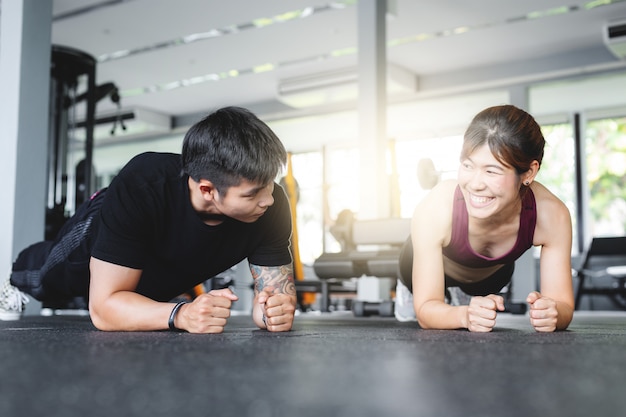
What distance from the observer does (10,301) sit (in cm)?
250

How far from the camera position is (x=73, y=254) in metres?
1.95

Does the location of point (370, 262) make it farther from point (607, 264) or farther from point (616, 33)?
point (607, 264)

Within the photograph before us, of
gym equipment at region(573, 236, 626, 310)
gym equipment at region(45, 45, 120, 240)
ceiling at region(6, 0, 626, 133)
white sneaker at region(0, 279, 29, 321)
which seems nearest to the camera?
white sneaker at region(0, 279, 29, 321)

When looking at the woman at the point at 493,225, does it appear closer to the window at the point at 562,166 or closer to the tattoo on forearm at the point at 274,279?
the tattoo on forearm at the point at 274,279

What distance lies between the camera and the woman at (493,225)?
5.24ft

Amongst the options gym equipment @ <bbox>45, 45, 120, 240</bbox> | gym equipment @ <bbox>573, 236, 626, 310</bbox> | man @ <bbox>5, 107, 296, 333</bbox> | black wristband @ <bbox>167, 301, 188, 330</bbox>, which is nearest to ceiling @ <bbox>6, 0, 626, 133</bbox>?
gym equipment @ <bbox>45, 45, 120, 240</bbox>

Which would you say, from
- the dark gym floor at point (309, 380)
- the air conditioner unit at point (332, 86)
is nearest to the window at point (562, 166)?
the air conditioner unit at point (332, 86)

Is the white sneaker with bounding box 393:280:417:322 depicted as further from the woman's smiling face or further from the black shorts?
the woman's smiling face

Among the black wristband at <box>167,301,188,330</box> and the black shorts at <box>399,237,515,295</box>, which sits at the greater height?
the black shorts at <box>399,237,515,295</box>

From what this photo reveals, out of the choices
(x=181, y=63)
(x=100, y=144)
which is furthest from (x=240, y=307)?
(x=100, y=144)

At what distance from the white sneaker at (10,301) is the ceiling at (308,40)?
148 inches

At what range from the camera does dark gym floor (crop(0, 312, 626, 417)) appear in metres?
0.62

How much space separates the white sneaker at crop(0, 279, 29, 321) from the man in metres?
0.90

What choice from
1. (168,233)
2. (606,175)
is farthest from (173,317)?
(606,175)
